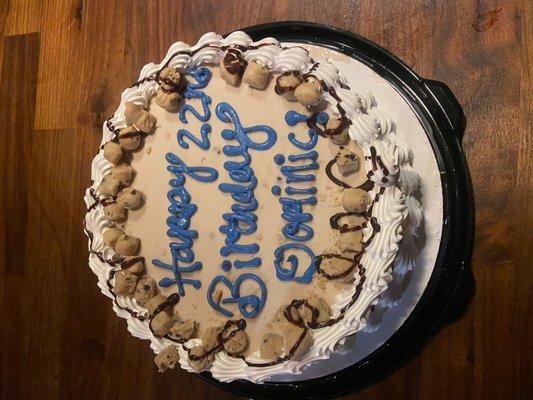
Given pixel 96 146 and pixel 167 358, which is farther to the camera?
pixel 96 146

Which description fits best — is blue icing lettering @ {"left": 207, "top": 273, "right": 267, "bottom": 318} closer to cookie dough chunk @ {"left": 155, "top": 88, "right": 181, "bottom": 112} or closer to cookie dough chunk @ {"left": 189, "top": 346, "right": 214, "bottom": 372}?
cookie dough chunk @ {"left": 189, "top": 346, "right": 214, "bottom": 372}

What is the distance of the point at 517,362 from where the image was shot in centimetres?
127

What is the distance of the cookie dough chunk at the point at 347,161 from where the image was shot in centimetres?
105

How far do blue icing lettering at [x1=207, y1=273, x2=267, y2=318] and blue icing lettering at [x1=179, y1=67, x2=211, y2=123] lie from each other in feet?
1.11

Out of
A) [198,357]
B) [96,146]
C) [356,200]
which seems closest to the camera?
[356,200]

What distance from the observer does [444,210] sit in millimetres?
1210

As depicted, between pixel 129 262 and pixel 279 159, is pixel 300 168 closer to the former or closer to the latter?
pixel 279 159

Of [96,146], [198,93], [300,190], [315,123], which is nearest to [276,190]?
[300,190]

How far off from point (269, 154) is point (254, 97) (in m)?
0.12

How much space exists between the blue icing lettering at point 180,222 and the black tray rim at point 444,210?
402 millimetres

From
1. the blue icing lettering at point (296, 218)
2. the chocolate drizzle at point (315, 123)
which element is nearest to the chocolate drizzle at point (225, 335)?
the blue icing lettering at point (296, 218)

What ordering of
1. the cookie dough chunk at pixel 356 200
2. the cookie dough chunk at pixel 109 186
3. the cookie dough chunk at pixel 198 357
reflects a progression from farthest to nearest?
1. the cookie dough chunk at pixel 109 186
2. the cookie dough chunk at pixel 198 357
3. the cookie dough chunk at pixel 356 200

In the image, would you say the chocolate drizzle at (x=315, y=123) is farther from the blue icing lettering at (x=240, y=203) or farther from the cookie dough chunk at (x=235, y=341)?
the cookie dough chunk at (x=235, y=341)

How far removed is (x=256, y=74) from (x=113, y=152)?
37 centimetres
